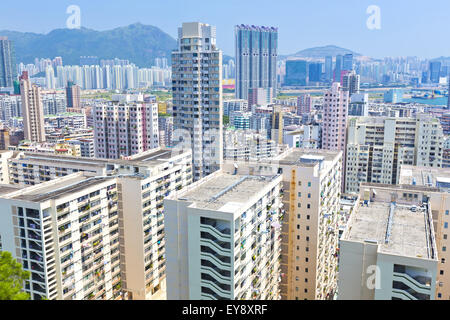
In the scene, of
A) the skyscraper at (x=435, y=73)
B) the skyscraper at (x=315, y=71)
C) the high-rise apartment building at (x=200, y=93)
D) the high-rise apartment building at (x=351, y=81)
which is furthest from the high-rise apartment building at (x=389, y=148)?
the skyscraper at (x=315, y=71)

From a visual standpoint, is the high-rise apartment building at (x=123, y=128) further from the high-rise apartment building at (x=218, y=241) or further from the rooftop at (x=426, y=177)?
the rooftop at (x=426, y=177)

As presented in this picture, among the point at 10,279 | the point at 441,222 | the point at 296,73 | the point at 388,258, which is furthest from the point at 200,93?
the point at 296,73

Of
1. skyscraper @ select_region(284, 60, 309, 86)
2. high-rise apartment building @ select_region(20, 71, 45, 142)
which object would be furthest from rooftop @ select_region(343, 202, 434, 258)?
skyscraper @ select_region(284, 60, 309, 86)

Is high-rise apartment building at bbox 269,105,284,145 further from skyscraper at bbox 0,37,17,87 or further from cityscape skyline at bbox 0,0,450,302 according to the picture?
skyscraper at bbox 0,37,17,87

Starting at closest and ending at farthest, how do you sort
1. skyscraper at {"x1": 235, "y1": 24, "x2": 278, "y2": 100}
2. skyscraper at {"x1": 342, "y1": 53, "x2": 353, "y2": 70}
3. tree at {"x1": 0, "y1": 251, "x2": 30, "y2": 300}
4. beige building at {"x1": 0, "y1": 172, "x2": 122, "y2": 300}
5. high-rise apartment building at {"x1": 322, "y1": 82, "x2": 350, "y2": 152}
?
tree at {"x1": 0, "y1": 251, "x2": 30, "y2": 300}
beige building at {"x1": 0, "y1": 172, "x2": 122, "y2": 300}
high-rise apartment building at {"x1": 322, "y1": 82, "x2": 350, "y2": 152}
skyscraper at {"x1": 342, "y1": 53, "x2": 353, "y2": 70}
skyscraper at {"x1": 235, "y1": 24, "x2": 278, "y2": 100}

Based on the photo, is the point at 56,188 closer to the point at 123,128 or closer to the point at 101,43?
the point at 123,128
